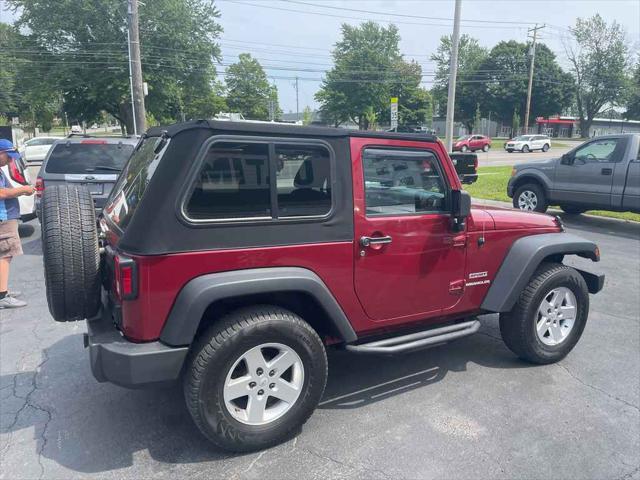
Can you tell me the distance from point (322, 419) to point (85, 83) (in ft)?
111

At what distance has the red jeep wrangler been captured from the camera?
262 centimetres

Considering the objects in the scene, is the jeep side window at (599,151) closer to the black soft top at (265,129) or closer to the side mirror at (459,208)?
the side mirror at (459,208)

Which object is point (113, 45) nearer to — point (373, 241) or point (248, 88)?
point (373, 241)

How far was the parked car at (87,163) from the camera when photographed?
7.12 m

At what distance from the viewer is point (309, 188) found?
303 cm

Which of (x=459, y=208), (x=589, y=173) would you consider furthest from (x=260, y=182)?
(x=589, y=173)

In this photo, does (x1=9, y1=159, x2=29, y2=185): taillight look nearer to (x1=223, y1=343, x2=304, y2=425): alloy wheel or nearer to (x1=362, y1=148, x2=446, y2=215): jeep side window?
(x1=223, y1=343, x2=304, y2=425): alloy wheel

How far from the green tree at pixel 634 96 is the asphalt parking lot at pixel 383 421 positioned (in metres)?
76.6

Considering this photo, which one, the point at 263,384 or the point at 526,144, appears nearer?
the point at 263,384

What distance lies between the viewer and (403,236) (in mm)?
3312

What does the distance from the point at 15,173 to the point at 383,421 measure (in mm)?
4683

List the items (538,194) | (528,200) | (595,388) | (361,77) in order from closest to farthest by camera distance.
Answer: (595,388)
(538,194)
(528,200)
(361,77)

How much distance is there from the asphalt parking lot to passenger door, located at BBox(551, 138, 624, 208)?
240 inches

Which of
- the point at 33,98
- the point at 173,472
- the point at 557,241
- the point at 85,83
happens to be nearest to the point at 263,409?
the point at 173,472
